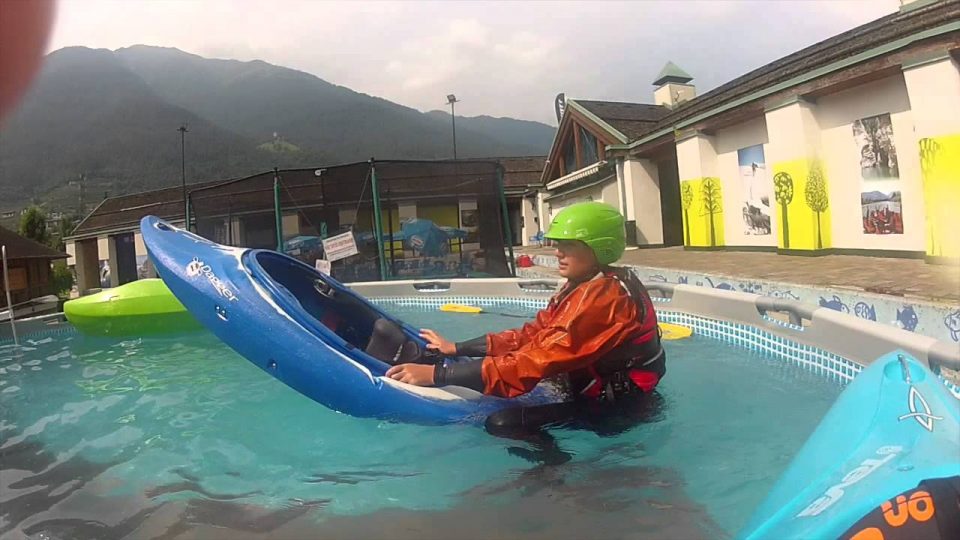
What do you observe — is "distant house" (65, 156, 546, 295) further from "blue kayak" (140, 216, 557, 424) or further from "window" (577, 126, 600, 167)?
"window" (577, 126, 600, 167)

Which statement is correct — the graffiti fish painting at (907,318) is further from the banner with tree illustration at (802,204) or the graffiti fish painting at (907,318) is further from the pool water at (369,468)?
the banner with tree illustration at (802,204)

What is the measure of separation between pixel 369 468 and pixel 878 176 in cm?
820

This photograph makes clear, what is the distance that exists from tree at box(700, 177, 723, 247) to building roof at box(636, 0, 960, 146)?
4.65 ft

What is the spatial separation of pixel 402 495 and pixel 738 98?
10.0 meters

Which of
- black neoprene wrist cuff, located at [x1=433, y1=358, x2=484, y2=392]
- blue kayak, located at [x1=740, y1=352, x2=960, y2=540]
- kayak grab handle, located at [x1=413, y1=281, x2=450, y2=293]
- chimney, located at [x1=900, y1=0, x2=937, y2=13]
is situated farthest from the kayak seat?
chimney, located at [x1=900, y1=0, x2=937, y2=13]

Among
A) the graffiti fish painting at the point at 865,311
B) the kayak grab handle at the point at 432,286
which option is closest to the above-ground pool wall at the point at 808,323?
the graffiti fish painting at the point at 865,311

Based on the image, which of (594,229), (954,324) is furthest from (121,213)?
(954,324)

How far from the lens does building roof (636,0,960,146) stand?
20.5ft

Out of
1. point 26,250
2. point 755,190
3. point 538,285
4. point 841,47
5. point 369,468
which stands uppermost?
point 841,47

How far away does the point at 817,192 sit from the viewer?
8.46 m

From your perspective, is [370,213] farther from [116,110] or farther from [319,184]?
[116,110]

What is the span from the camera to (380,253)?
8.52 metres

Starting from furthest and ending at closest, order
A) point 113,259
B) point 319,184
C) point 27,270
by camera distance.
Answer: point 113,259, point 27,270, point 319,184

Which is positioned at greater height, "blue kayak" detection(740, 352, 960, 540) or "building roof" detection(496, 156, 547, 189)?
"building roof" detection(496, 156, 547, 189)
